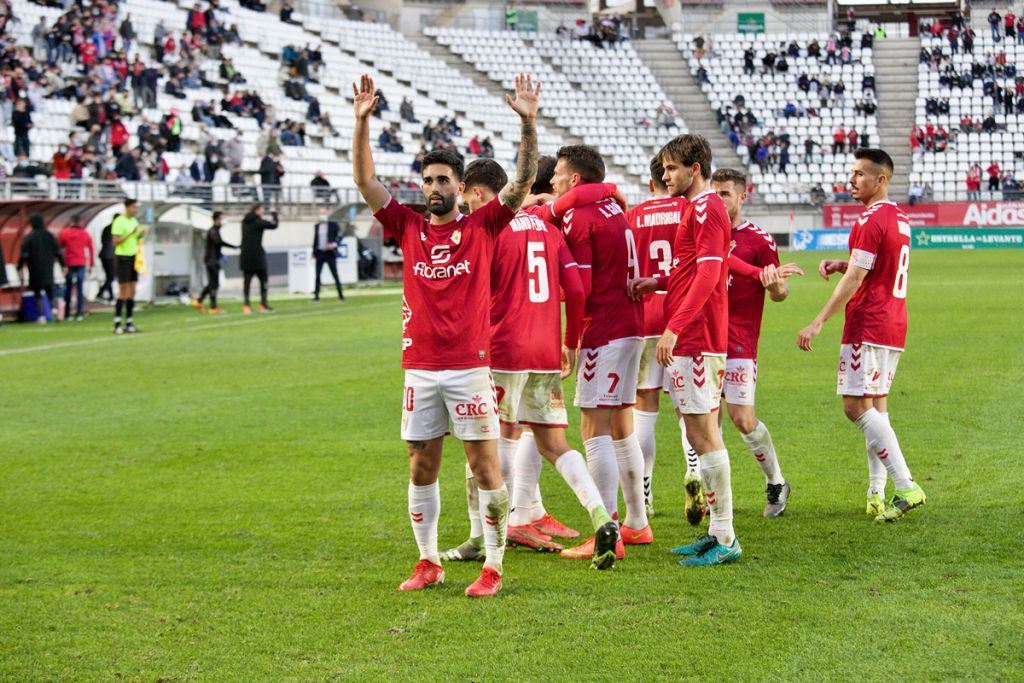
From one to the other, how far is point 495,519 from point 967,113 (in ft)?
171

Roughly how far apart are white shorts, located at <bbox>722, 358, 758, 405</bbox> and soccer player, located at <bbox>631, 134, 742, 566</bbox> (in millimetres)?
908

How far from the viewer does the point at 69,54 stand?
33.3 m

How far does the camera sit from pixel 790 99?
5478 centimetres

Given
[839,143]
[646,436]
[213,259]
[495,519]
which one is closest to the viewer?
[495,519]

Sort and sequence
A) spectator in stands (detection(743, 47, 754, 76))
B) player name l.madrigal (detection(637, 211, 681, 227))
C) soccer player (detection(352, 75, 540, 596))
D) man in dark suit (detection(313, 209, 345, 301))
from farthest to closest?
spectator in stands (detection(743, 47, 754, 76)) < man in dark suit (detection(313, 209, 345, 301)) < player name l.madrigal (detection(637, 211, 681, 227)) < soccer player (detection(352, 75, 540, 596))

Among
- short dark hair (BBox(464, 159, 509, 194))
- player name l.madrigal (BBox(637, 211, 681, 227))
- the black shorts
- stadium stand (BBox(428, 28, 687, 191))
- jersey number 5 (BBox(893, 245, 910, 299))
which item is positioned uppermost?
stadium stand (BBox(428, 28, 687, 191))

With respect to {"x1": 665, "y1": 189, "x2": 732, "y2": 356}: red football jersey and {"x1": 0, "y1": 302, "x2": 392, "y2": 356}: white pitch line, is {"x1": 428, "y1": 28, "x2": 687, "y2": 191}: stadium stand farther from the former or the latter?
{"x1": 665, "y1": 189, "x2": 732, "y2": 356}: red football jersey

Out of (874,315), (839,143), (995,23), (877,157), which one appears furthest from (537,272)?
(995,23)

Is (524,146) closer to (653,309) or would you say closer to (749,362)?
(653,309)

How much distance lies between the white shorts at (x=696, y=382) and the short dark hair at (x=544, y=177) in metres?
1.53

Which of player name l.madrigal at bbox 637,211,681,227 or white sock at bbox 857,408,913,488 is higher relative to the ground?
player name l.madrigal at bbox 637,211,681,227

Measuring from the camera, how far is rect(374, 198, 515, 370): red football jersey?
5711 mm

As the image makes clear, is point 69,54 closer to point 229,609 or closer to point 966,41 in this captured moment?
point 229,609

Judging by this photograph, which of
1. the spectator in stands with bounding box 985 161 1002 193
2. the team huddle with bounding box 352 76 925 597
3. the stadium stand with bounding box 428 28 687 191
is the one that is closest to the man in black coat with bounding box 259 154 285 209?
the stadium stand with bounding box 428 28 687 191
